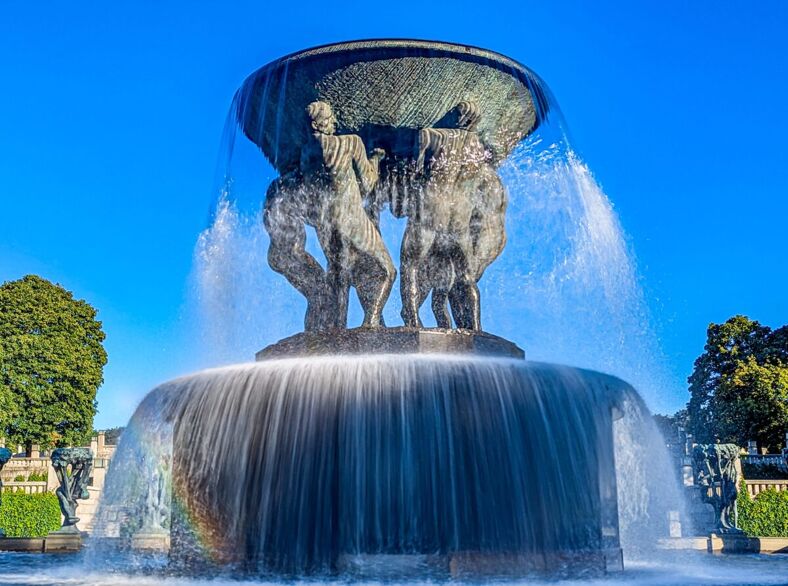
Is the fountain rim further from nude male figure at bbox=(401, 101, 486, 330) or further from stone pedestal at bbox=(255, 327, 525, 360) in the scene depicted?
stone pedestal at bbox=(255, 327, 525, 360)

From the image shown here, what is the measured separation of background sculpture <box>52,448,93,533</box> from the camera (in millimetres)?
15680

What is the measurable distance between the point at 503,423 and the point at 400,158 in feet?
14.1

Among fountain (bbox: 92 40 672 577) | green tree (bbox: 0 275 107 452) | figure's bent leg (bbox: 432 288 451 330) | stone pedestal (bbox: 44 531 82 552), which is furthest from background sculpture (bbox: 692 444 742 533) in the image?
green tree (bbox: 0 275 107 452)

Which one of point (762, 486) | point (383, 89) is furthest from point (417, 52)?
point (762, 486)

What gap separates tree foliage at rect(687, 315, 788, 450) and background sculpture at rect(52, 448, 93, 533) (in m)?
34.4

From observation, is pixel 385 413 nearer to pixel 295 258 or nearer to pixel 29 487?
pixel 295 258

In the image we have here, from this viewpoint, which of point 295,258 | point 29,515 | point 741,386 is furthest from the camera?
point 741,386

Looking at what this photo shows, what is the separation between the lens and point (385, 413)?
8.63 metres

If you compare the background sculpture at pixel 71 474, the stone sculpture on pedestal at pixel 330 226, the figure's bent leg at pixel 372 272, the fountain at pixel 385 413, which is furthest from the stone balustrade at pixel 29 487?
the figure's bent leg at pixel 372 272

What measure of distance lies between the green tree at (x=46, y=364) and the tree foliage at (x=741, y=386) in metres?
28.1

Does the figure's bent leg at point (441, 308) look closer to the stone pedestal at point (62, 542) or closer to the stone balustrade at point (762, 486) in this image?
the stone pedestal at point (62, 542)

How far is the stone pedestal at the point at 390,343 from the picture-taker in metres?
10.0

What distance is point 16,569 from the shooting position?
31.7 ft

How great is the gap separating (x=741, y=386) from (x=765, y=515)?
1941cm
